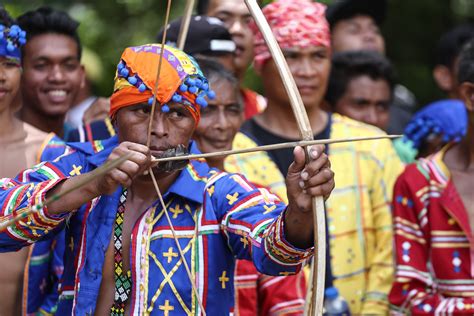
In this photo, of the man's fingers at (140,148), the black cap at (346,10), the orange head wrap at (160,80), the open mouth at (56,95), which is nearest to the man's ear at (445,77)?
the black cap at (346,10)

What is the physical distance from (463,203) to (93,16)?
6306 millimetres

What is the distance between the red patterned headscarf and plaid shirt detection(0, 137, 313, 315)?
198cm

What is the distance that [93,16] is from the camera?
10852mm

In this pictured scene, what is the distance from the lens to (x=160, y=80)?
4.11m

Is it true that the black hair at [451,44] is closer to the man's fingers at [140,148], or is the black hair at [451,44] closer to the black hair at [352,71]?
the black hair at [352,71]

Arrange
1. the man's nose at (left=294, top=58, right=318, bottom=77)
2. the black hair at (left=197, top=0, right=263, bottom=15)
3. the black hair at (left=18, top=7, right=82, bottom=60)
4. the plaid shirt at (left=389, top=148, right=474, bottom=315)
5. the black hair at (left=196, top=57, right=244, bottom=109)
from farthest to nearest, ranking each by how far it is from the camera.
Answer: the black hair at (left=197, top=0, right=263, bottom=15) < the black hair at (left=18, top=7, right=82, bottom=60) < the man's nose at (left=294, top=58, right=318, bottom=77) < the black hair at (left=196, top=57, right=244, bottom=109) < the plaid shirt at (left=389, top=148, right=474, bottom=315)

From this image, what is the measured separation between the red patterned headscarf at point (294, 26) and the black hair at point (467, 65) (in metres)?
0.84

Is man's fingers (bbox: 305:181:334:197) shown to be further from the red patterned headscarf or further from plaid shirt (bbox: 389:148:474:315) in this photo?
the red patterned headscarf

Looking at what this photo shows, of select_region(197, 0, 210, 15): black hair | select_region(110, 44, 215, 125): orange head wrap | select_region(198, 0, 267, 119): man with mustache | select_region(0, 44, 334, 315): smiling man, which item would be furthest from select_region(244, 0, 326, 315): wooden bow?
select_region(197, 0, 210, 15): black hair

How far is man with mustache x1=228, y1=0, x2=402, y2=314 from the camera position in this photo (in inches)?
224

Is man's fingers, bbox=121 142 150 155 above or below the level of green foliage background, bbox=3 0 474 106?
below

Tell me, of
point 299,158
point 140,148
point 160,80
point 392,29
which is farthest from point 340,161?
point 392,29

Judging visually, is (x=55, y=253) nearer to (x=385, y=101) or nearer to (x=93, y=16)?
(x=385, y=101)

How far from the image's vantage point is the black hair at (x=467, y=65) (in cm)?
544
